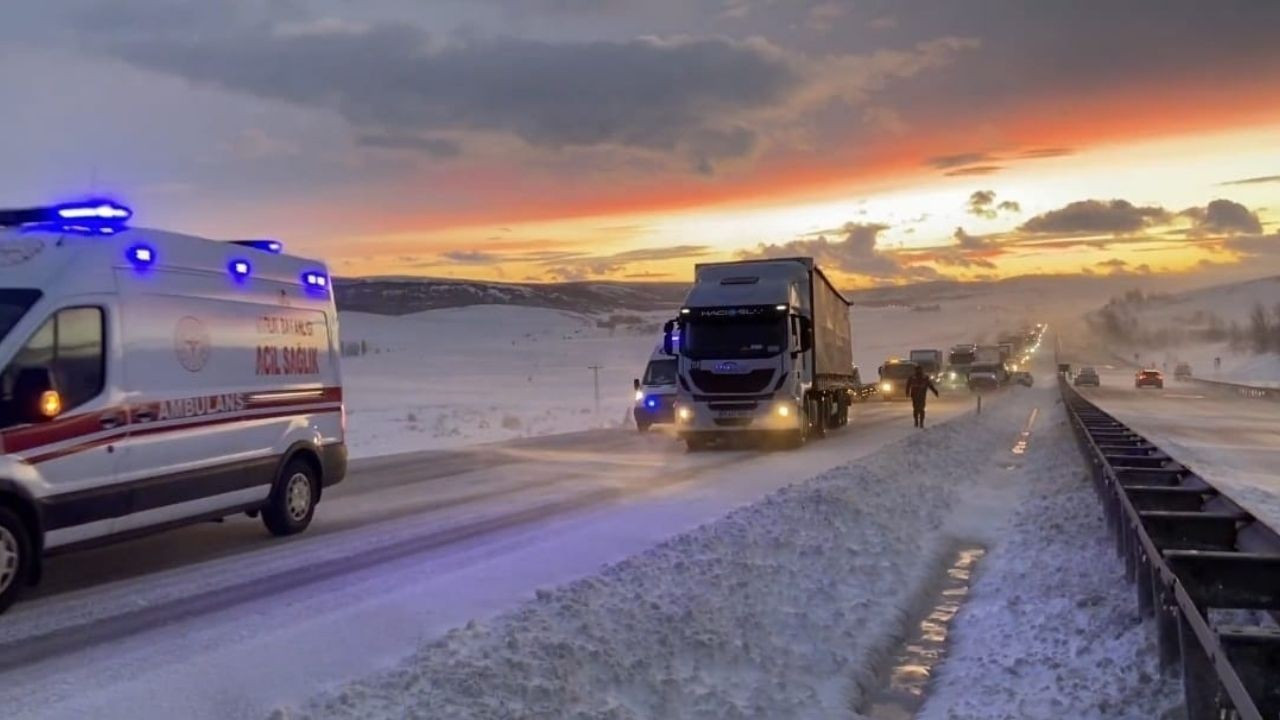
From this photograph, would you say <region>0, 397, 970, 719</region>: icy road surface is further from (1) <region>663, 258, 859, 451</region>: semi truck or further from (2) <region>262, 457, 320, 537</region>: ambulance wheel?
(1) <region>663, 258, 859, 451</region>: semi truck

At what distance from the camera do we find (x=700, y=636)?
6957 mm

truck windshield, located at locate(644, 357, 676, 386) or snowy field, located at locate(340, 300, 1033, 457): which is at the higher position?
truck windshield, located at locate(644, 357, 676, 386)

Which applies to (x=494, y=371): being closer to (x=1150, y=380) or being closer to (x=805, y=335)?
(x=1150, y=380)

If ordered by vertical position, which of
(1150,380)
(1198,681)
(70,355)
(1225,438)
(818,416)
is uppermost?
(70,355)

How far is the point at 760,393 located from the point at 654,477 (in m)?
5.43

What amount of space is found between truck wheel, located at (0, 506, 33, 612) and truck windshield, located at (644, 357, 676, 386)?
1987cm

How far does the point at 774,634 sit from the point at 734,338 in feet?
49.5

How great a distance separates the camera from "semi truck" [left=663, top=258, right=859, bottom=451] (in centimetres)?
2191

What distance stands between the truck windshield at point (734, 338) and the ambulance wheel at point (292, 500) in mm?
11892

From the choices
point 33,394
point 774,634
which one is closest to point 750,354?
point 774,634

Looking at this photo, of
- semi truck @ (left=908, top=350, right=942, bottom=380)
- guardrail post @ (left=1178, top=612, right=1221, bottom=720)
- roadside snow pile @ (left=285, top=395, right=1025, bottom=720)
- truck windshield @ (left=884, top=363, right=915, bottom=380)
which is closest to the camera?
guardrail post @ (left=1178, top=612, right=1221, bottom=720)

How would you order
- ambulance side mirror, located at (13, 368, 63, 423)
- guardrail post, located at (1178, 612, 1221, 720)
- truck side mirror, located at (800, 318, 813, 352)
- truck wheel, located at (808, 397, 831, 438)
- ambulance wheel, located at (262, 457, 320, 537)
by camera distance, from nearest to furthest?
guardrail post, located at (1178, 612, 1221, 720) < ambulance side mirror, located at (13, 368, 63, 423) < ambulance wheel, located at (262, 457, 320, 537) < truck side mirror, located at (800, 318, 813, 352) < truck wheel, located at (808, 397, 831, 438)

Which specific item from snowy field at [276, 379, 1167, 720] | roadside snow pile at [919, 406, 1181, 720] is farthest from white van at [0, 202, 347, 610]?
roadside snow pile at [919, 406, 1181, 720]

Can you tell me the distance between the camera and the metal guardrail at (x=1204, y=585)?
4672 millimetres
